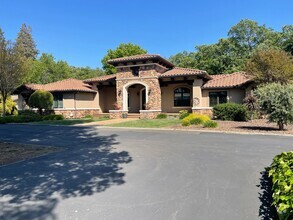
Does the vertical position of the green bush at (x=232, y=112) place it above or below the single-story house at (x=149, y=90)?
below

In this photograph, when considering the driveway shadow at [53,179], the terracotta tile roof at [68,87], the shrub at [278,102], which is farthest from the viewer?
the terracotta tile roof at [68,87]

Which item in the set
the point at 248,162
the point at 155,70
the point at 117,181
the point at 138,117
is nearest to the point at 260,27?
the point at 155,70

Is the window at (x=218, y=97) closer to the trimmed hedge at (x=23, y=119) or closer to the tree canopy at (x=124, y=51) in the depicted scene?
the trimmed hedge at (x=23, y=119)

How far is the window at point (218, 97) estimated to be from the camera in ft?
79.9

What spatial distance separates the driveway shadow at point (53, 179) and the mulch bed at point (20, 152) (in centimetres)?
65

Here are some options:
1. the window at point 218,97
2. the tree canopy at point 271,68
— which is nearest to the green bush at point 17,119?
the window at point 218,97

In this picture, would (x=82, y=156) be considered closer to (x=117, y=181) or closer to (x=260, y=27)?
(x=117, y=181)

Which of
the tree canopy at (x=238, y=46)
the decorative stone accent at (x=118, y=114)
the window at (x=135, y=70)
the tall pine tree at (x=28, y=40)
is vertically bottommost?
the decorative stone accent at (x=118, y=114)

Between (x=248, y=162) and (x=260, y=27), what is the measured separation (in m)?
45.0

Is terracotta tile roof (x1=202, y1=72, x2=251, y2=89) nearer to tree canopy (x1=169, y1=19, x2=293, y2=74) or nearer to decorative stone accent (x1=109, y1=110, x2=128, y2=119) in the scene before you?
decorative stone accent (x1=109, y1=110, x2=128, y2=119)

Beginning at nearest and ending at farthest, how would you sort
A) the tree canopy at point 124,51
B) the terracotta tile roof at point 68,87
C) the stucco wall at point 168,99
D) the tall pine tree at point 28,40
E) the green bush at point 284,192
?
1. the green bush at point 284,192
2. the stucco wall at point 168,99
3. the terracotta tile roof at point 68,87
4. the tree canopy at point 124,51
5. the tall pine tree at point 28,40

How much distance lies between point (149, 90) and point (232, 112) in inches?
337

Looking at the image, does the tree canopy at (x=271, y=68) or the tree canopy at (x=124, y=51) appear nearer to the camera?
the tree canopy at (x=271, y=68)

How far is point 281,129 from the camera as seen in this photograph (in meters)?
14.4
